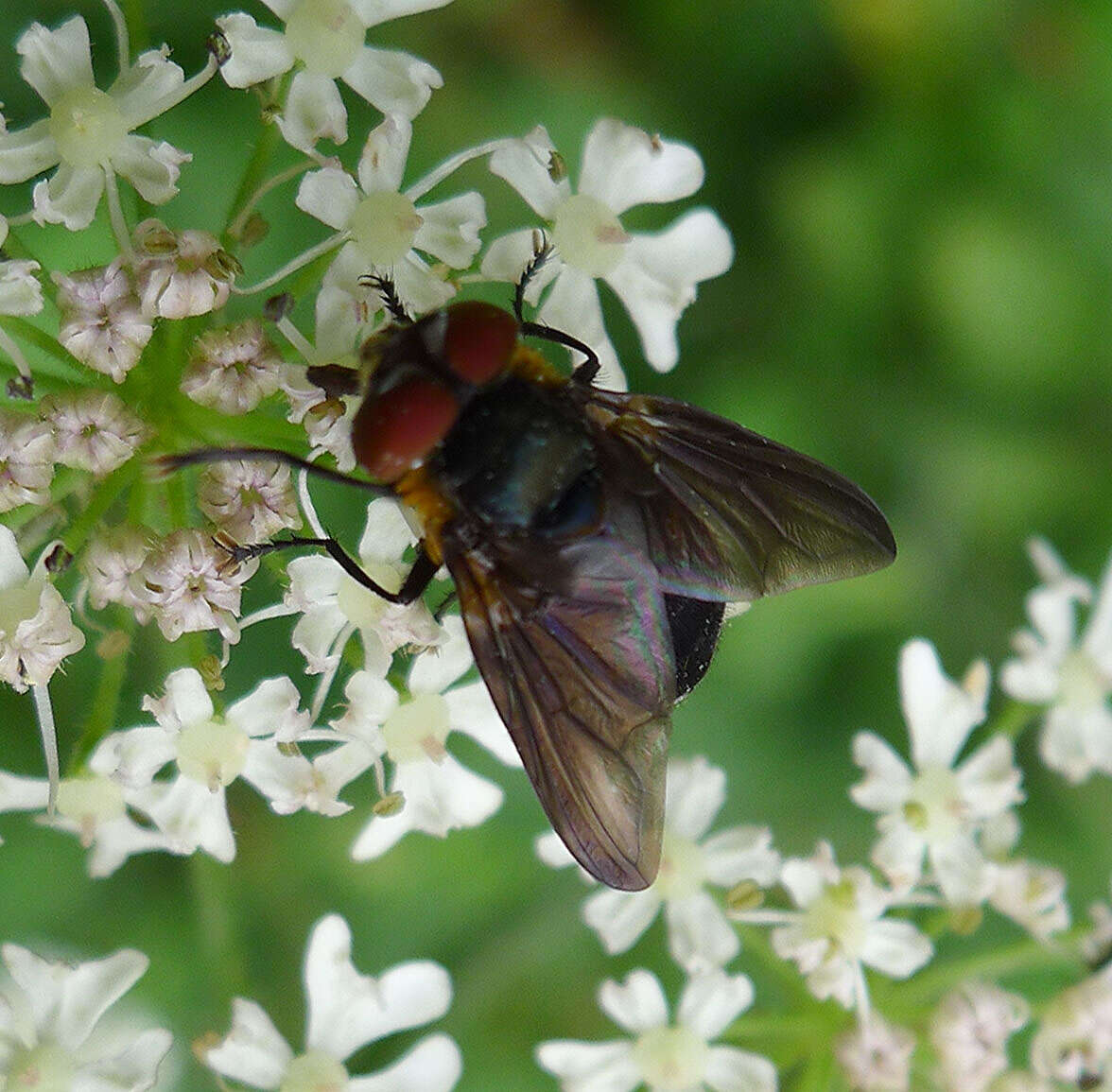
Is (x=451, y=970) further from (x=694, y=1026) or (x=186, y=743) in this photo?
(x=186, y=743)

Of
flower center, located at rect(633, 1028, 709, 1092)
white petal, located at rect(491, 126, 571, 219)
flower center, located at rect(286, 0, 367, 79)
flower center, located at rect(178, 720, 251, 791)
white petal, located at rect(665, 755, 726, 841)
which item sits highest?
flower center, located at rect(286, 0, 367, 79)

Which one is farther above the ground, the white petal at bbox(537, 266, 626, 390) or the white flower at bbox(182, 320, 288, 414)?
the white petal at bbox(537, 266, 626, 390)

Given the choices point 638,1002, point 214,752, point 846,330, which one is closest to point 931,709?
point 638,1002

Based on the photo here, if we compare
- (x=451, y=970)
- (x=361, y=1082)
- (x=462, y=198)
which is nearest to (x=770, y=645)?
(x=451, y=970)

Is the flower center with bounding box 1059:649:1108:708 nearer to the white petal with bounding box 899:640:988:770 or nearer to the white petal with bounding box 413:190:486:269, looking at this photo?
the white petal with bounding box 899:640:988:770

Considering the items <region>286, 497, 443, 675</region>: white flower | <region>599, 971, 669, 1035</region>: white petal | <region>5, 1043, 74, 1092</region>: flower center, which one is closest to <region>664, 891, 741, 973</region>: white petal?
<region>599, 971, 669, 1035</region>: white petal

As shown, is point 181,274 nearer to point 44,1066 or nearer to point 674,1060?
point 44,1066
